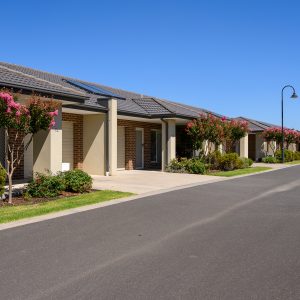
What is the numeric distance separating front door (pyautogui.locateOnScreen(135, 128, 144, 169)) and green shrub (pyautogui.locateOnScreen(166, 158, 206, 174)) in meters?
2.84

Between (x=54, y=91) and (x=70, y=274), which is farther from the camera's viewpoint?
(x=54, y=91)

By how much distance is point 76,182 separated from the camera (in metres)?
13.2

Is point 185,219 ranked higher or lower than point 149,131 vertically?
lower

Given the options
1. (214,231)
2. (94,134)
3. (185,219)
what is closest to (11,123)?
(185,219)

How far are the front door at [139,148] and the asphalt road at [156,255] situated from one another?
14461 mm

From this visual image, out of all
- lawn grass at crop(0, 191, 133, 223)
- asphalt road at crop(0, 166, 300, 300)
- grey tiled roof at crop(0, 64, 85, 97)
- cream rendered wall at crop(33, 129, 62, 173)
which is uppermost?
grey tiled roof at crop(0, 64, 85, 97)

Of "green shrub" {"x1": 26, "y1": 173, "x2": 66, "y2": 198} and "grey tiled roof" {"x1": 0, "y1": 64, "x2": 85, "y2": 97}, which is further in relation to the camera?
"green shrub" {"x1": 26, "y1": 173, "x2": 66, "y2": 198}

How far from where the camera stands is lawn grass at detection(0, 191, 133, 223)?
9305mm

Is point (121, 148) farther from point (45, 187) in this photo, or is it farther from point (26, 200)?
point (26, 200)

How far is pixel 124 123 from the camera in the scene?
77.1 ft

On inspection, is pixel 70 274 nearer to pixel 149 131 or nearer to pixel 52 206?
pixel 52 206

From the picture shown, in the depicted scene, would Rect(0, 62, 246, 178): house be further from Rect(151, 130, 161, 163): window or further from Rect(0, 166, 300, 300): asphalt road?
Rect(0, 166, 300, 300): asphalt road

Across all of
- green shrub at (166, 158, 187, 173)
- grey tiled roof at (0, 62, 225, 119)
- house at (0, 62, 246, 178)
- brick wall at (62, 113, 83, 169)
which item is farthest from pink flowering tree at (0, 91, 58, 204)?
green shrub at (166, 158, 187, 173)

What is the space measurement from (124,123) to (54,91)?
10.5 metres
